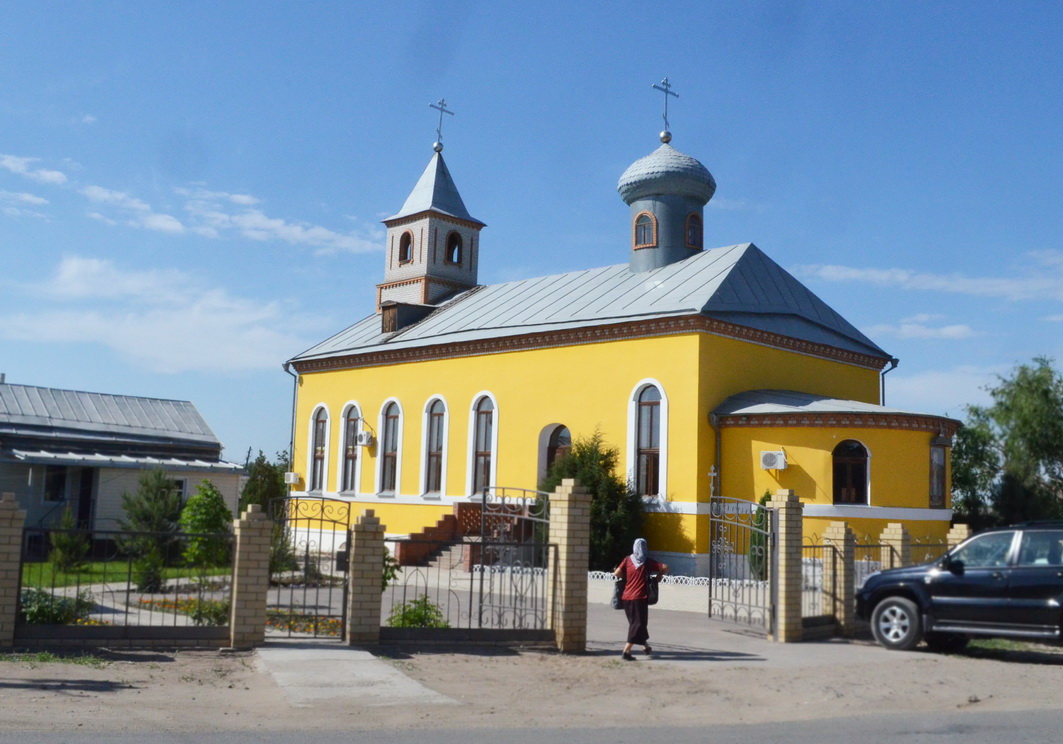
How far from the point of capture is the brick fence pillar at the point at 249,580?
11.0 meters

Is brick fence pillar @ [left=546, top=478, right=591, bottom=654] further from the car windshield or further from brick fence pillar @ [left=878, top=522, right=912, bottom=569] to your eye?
brick fence pillar @ [left=878, top=522, right=912, bottom=569]

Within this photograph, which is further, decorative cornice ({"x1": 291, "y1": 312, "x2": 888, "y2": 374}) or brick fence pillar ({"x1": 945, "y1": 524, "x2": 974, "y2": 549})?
decorative cornice ({"x1": 291, "y1": 312, "x2": 888, "y2": 374})

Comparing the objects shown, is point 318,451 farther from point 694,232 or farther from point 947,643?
point 947,643

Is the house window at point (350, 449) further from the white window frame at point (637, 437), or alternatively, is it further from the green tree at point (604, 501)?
the white window frame at point (637, 437)

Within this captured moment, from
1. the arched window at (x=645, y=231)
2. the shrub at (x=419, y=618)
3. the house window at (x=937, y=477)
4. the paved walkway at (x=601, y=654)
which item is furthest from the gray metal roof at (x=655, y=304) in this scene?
the shrub at (x=419, y=618)

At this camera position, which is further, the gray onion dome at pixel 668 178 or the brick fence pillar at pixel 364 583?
the gray onion dome at pixel 668 178

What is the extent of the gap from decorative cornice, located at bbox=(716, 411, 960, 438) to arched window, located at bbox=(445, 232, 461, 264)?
16.2 metres

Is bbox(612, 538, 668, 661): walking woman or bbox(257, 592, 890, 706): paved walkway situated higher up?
bbox(612, 538, 668, 661): walking woman

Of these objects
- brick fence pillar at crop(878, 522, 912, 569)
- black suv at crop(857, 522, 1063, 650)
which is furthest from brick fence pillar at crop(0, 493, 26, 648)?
brick fence pillar at crop(878, 522, 912, 569)

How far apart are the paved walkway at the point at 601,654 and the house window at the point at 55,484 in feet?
Result: 56.2

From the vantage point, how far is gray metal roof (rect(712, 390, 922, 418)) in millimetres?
22125

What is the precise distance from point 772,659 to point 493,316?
18.6m

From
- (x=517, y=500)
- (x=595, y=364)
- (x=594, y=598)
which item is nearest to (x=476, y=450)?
(x=517, y=500)

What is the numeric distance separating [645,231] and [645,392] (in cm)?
610
